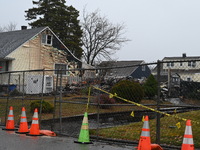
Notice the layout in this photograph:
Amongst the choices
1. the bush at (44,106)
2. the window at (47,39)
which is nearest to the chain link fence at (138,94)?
the bush at (44,106)

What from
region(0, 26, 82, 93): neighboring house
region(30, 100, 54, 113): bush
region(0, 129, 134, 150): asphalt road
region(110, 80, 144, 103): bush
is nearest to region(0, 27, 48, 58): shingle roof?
region(0, 26, 82, 93): neighboring house

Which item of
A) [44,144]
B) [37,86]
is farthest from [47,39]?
[44,144]

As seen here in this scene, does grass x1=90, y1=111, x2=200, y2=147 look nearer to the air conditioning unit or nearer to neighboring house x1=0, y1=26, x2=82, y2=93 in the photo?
the air conditioning unit

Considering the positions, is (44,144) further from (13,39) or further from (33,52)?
(13,39)

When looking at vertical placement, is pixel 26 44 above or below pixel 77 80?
above

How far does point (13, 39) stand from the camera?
103ft

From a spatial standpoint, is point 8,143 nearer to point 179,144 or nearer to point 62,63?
point 179,144

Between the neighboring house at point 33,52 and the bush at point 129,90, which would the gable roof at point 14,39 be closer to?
the neighboring house at point 33,52

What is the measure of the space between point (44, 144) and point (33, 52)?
2296cm

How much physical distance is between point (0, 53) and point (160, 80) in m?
24.2

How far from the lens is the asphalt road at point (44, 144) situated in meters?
7.55

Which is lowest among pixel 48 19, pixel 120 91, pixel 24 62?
pixel 120 91

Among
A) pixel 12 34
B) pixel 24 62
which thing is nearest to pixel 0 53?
pixel 24 62

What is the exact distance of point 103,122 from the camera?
11.8 m
